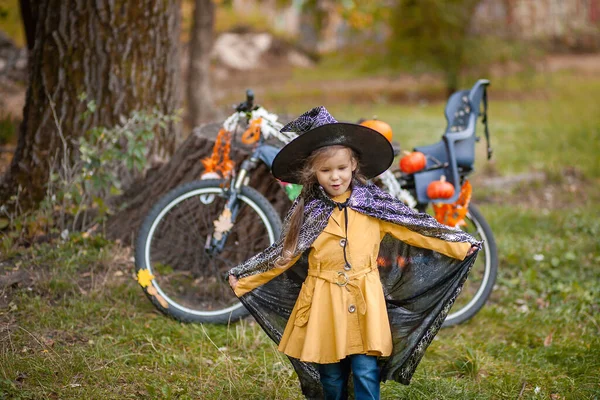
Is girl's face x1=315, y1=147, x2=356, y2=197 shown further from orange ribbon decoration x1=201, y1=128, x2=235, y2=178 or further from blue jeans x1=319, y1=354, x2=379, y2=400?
orange ribbon decoration x1=201, y1=128, x2=235, y2=178

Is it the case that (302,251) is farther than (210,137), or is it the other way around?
(210,137)

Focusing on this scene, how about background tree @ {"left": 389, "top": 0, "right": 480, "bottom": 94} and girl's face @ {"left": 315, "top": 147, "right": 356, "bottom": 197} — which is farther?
background tree @ {"left": 389, "top": 0, "right": 480, "bottom": 94}

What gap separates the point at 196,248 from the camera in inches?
191

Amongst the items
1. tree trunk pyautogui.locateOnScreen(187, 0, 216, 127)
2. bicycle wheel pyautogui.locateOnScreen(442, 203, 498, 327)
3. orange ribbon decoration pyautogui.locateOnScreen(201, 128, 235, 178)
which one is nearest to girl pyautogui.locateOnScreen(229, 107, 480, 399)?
orange ribbon decoration pyautogui.locateOnScreen(201, 128, 235, 178)

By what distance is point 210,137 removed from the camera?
16.4 feet

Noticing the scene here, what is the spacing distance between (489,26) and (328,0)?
3.84 meters

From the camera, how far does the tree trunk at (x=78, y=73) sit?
5141 millimetres

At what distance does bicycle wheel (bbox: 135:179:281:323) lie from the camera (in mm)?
4254

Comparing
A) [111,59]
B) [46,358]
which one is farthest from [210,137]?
[46,358]

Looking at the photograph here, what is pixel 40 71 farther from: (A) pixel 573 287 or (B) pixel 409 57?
(B) pixel 409 57

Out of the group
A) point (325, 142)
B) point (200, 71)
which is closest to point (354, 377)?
point (325, 142)

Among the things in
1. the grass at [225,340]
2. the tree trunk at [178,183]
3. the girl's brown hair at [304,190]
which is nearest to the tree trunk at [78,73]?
the tree trunk at [178,183]

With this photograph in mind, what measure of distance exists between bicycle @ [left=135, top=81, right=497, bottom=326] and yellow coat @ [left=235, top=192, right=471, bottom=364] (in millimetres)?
1278

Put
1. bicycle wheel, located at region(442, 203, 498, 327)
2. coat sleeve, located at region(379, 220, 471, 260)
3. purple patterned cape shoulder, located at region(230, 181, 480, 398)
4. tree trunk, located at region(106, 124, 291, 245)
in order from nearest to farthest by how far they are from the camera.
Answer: coat sleeve, located at region(379, 220, 471, 260)
purple patterned cape shoulder, located at region(230, 181, 480, 398)
bicycle wheel, located at region(442, 203, 498, 327)
tree trunk, located at region(106, 124, 291, 245)
